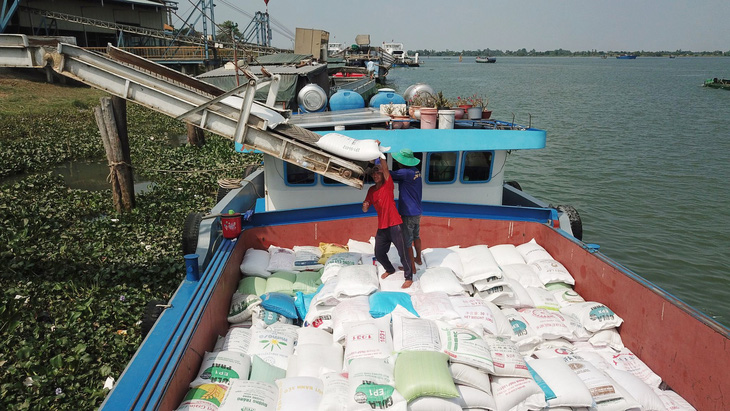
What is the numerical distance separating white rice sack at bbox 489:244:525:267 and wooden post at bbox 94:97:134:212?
7.31 m

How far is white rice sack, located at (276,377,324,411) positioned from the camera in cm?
332

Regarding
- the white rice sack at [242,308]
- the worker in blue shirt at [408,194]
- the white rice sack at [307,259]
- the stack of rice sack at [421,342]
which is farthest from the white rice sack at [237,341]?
the worker in blue shirt at [408,194]

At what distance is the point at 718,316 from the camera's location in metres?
7.62

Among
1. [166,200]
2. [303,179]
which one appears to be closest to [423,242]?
[303,179]

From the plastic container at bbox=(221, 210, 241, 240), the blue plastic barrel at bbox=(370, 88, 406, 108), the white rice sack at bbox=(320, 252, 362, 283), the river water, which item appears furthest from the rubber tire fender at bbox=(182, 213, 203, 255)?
the river water

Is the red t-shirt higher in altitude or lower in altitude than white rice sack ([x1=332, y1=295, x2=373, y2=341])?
higher

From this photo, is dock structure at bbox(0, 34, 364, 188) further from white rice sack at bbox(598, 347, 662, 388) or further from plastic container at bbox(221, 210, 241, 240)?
white rice sack at bbox(598, 347, 662, 388)

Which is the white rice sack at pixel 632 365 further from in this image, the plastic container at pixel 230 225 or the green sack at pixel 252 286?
the plastic container at pixel 230 225

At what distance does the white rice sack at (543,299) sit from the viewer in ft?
16.9

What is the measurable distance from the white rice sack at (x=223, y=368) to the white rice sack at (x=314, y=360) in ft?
1.22

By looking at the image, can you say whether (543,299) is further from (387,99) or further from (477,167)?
(387,99)

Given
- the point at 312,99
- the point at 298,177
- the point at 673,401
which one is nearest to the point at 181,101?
the point at 298,177

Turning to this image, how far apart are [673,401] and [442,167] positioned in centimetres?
392

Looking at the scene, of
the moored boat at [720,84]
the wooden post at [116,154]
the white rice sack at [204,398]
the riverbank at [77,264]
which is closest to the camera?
the white rice sack at [204,398]
